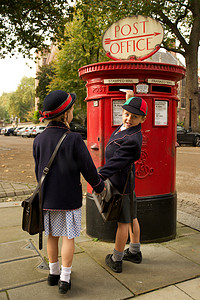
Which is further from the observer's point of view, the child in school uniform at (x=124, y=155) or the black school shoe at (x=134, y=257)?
the black school shoe at (x=134, y=257)

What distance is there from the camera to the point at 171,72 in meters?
3.48

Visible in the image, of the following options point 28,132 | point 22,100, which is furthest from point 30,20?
point 22,100

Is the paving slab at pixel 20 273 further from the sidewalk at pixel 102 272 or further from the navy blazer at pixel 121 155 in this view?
the navy blazer at pixel 121 155

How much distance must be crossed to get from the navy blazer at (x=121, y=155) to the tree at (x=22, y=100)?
95.2 m

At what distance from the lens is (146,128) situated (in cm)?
348

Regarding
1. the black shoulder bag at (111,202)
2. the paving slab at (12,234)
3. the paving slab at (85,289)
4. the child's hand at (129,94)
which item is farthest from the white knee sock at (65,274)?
the child's hand at (129,94)

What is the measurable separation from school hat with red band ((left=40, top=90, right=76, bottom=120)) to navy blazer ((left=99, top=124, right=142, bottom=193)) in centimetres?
61

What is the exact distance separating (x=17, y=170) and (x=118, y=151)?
731 centimetres

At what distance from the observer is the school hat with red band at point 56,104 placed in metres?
2.43

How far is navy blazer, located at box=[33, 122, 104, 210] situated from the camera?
2.42 m

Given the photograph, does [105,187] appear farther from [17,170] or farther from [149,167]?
[17,170]

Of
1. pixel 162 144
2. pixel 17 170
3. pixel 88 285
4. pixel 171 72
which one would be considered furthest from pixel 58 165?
pixel 17 170

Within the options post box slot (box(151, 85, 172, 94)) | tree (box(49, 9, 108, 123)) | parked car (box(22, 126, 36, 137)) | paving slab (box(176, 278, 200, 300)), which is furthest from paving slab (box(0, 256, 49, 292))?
parked car (box(22, 126, 36, 137))

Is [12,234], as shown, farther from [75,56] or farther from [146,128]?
[75,56]
